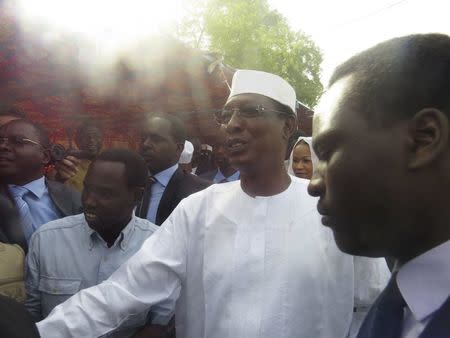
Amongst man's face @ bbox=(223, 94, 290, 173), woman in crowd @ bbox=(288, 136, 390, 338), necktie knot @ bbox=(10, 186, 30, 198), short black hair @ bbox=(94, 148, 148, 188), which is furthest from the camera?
necktie knot @ bbox=(10, 186, 30, 198)

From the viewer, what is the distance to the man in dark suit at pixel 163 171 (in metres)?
4.02

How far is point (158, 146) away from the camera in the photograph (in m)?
4.34

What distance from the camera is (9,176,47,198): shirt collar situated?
119 inches

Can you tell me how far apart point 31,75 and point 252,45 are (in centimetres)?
2474

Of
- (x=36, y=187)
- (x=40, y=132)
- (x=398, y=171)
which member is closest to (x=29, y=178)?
(x=36, y=187)

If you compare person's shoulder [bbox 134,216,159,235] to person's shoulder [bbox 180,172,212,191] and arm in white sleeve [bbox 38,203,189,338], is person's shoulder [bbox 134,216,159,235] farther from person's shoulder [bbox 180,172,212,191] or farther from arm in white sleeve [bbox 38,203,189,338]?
person's shoulder [bbox 180,172,212,191]

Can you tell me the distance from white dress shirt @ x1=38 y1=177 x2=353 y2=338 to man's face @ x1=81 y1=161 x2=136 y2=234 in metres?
0.38

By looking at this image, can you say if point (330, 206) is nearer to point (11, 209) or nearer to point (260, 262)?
point (260, 262)

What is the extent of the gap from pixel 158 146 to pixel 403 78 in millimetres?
3517

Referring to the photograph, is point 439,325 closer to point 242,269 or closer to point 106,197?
point 242,269

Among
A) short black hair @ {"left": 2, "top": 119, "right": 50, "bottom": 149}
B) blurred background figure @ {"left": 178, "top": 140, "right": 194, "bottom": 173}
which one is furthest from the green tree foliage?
short black hair @ {"left": 2, "top": 119, "right": 50, "bottom": 149}

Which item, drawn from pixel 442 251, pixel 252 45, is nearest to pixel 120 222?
pixel 442 251

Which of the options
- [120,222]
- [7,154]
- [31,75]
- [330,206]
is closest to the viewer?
[330,206]

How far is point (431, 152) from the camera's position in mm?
912
